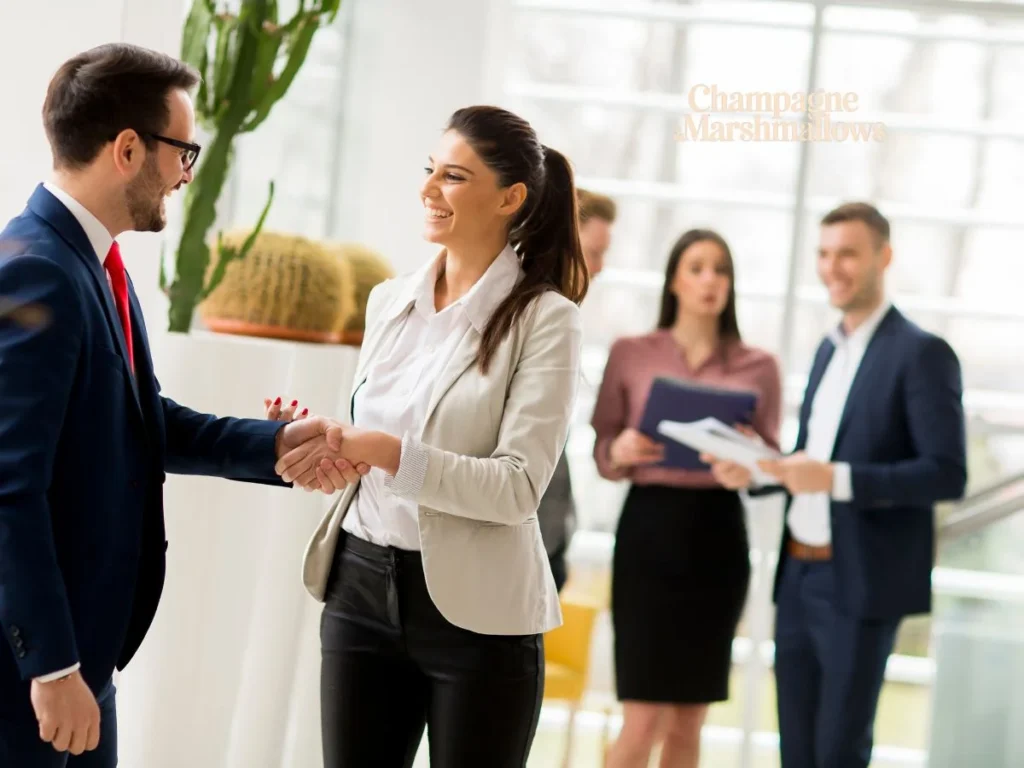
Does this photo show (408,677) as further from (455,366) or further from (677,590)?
(677,590)

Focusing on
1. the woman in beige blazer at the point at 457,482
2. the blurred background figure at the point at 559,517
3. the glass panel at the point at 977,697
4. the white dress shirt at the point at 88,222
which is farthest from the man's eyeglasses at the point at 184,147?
the glass panel at the point at 977,697

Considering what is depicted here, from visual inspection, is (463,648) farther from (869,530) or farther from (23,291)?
(869,530)

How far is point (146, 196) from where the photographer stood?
159 cm

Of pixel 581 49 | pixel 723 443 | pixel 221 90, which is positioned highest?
pixel 581 49

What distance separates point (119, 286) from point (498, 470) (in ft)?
1.98

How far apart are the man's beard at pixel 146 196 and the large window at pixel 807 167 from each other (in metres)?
2.47

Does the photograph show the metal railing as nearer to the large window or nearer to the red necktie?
the large window

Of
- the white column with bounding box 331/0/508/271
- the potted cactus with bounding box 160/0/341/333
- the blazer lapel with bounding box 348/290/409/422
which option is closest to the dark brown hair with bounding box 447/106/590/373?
the blazer lapel with bounding box 348/290/409/422

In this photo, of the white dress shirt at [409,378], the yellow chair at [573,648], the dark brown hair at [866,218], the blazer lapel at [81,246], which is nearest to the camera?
the blazer lapel at [81,246]

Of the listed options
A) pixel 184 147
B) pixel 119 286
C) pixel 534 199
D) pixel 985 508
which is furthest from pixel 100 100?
pixel 985 508

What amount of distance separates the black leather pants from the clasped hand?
108mm

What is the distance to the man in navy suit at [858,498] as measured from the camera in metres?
2.98

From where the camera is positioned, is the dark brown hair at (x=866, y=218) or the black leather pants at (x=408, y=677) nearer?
the black leather pants at (x=408, y=677)

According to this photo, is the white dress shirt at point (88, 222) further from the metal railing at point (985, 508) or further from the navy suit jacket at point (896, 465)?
the metal railing at point (985, 508)
